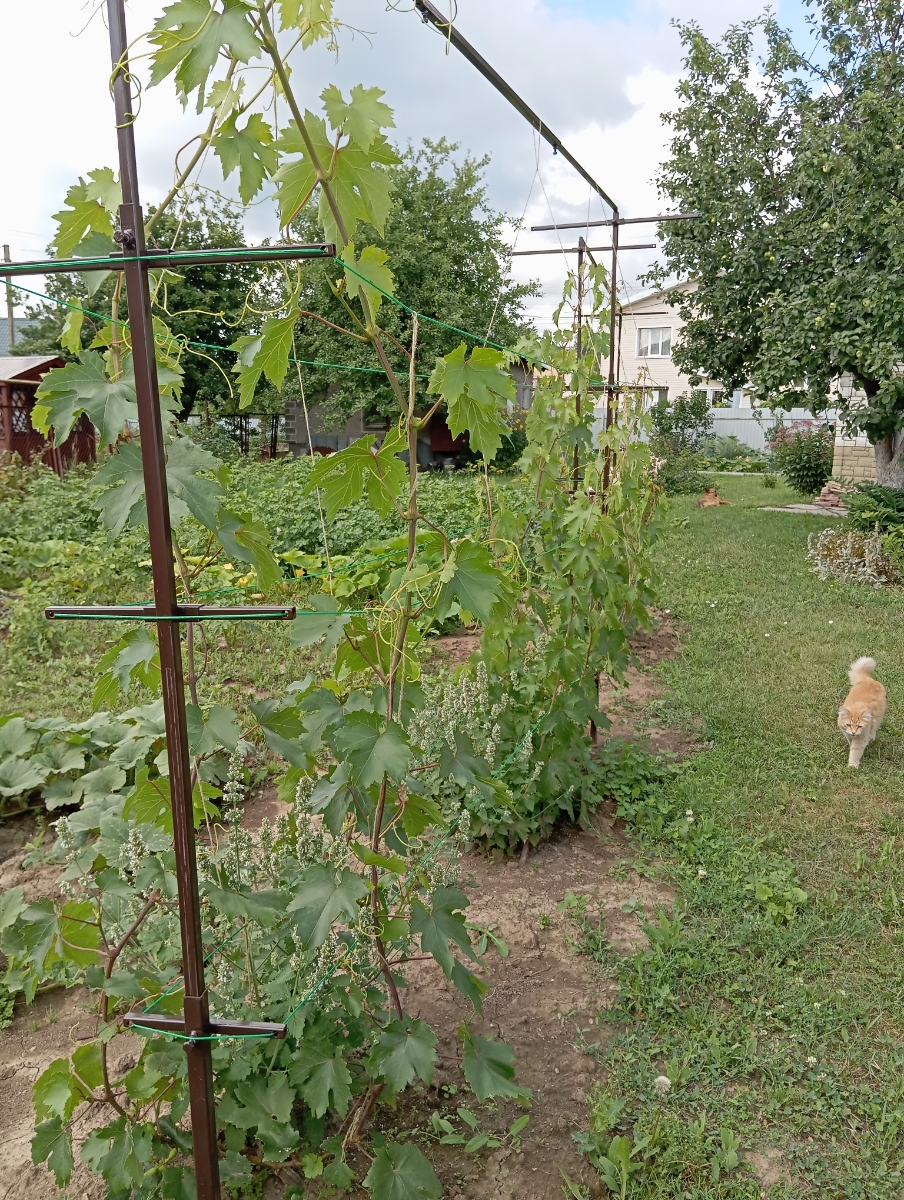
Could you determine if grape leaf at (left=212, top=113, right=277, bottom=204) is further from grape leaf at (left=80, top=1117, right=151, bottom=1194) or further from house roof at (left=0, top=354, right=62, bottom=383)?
house roof at (left=0, top=354, right=62, bottom=383)

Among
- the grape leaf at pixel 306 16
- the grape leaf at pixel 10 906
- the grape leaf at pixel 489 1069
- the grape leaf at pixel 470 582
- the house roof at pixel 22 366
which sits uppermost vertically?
the house roof at pixel 22 366

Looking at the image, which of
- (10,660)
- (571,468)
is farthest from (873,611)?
(10,660)

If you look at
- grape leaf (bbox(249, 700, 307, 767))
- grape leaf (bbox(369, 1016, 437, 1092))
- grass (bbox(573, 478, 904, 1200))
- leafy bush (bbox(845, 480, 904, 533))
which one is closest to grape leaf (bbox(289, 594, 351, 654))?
grape leaf (bbox(249, 700, 307, 767))

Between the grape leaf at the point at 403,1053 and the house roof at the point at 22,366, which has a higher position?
the house roof at the point at 22,366

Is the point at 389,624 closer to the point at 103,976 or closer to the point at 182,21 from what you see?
the point at 103,976

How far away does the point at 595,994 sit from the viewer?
2.61m

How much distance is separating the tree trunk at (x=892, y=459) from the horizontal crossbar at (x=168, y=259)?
36.0ft

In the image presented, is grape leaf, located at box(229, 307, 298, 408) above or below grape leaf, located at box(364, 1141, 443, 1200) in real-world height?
above

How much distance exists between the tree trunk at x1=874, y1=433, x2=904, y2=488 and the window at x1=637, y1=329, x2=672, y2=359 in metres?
24.4

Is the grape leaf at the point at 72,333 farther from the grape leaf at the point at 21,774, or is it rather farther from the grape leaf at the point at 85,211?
the grape leaf at the point at 21,774

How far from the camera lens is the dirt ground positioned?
195 cm

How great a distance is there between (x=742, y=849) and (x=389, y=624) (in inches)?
88.6

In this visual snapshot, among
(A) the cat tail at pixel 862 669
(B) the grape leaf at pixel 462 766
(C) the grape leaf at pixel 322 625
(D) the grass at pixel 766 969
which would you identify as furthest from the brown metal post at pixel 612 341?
(C) the grape leaf at pixel 322 625

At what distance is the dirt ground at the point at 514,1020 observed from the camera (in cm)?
195
